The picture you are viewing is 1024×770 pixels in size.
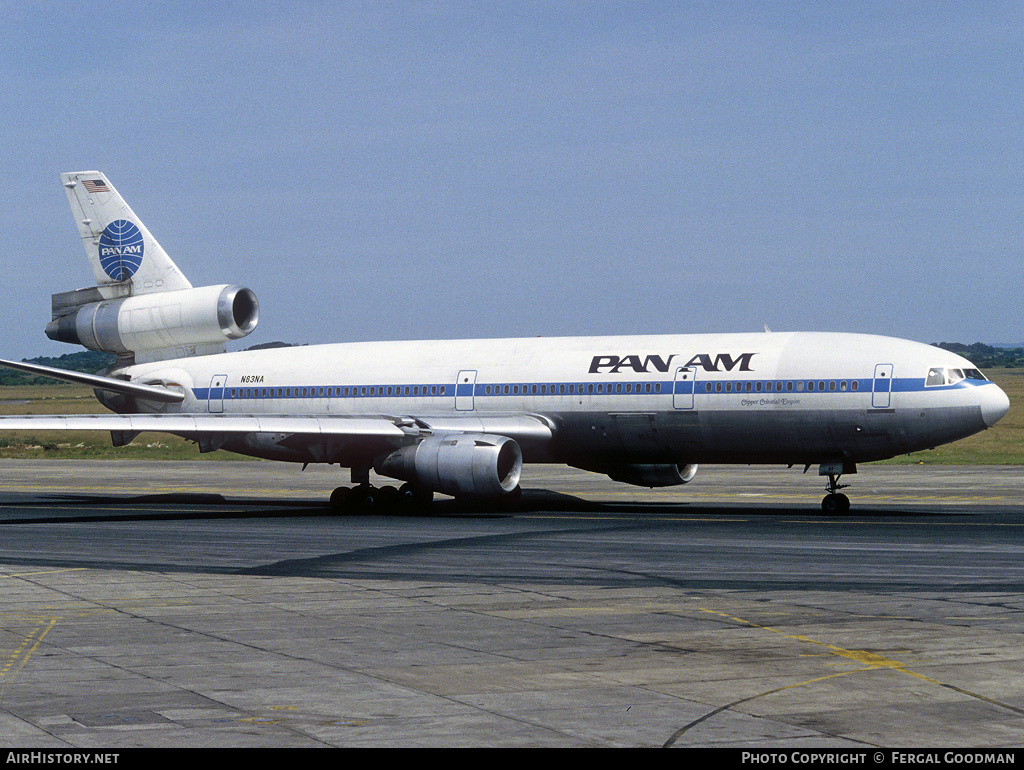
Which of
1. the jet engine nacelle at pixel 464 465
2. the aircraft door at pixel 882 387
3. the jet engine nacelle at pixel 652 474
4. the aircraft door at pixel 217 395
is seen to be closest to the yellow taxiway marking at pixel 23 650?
the jet engine nacelle at pixel 464 465

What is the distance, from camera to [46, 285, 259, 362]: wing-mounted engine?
4175cm

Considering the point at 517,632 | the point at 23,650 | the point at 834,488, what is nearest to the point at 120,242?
the point at 834,488

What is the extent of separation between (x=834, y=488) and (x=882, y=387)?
286 cm

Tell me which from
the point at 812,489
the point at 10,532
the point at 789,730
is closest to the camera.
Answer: the point at 789,730

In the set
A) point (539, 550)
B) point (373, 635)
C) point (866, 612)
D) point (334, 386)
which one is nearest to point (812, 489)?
point (334, 386)

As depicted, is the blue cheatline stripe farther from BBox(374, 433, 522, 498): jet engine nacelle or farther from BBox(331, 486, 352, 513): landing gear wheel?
BBox(331, 486, 352, 513): landing gear wheel

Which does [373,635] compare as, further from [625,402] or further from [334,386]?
[334,386]

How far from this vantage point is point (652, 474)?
121ft

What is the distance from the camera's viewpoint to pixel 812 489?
4322 cm

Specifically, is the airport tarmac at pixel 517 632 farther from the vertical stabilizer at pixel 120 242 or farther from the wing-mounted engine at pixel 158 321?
the vertical stabilizer at pixel 120 242

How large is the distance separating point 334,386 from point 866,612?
82.5 feet

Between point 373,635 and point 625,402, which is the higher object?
point 625,402
